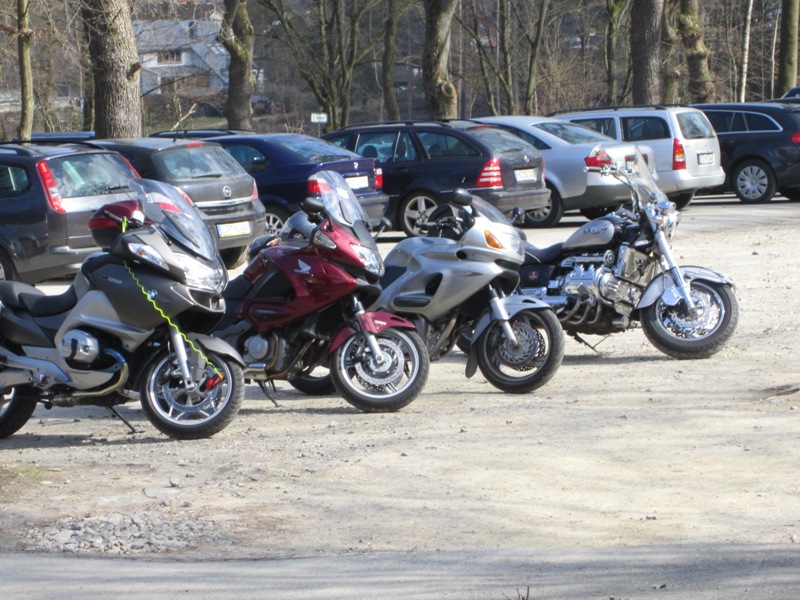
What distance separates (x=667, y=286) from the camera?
28.9ft

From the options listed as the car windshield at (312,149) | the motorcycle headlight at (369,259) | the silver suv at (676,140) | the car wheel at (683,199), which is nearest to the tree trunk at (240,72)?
the silver suv at (676,140)

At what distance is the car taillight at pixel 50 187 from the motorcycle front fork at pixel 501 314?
6525mm

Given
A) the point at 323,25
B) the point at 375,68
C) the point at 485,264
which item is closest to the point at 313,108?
the point at 375,68

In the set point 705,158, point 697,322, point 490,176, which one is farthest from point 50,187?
point 705,158

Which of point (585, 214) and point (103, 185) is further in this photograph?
point (585, 214)

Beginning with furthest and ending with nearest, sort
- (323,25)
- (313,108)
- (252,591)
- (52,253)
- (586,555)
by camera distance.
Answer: (313,108) < (323,25) < (52,253) < (586,555) < (252,591)

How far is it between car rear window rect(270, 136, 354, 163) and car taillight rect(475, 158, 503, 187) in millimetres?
1787

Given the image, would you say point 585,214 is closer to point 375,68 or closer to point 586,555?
point 586,555

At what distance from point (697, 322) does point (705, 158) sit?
11504mm

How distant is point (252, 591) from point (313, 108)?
53.9 metres

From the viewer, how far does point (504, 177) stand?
1714cm

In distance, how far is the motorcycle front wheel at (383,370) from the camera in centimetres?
762

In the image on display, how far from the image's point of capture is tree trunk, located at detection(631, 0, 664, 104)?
88.9 ft

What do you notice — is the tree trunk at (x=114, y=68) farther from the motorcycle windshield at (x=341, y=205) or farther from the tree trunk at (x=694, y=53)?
the tree trunk at (x=694, y=53)
